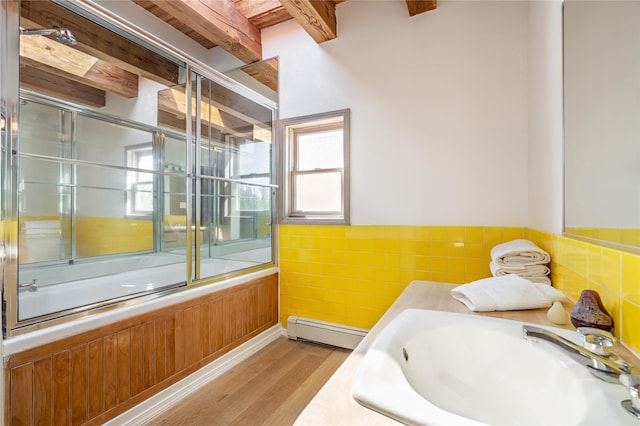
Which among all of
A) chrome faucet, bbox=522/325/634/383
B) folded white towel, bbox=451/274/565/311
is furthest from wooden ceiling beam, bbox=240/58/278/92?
chrome faucet, bbox=522/325/634/383

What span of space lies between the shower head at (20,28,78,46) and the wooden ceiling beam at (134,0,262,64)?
0.58 m

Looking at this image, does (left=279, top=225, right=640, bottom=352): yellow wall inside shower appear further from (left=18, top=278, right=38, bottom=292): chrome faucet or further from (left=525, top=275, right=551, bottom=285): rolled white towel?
(left=18, top=278, right=38, bottom=292): chrome faucet

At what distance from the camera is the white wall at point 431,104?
1.74 m

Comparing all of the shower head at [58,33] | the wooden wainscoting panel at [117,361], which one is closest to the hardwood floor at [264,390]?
the wooden wainscoting panel at [117,361]

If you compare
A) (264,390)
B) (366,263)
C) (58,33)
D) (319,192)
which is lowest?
(264,390)

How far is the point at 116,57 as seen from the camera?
5.80ft

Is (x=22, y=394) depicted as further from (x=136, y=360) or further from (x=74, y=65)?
(x=74, y=65)

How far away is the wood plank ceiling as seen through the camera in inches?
55.1

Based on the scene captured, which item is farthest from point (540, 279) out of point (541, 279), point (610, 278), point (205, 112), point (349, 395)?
point (205, 112)

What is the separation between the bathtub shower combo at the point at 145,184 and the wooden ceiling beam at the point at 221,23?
388 millimetres

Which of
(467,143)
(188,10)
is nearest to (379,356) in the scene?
(467,143)

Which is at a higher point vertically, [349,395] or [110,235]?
[110,235]

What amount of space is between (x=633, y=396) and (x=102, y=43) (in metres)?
2.47

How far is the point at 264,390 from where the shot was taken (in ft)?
5.68
